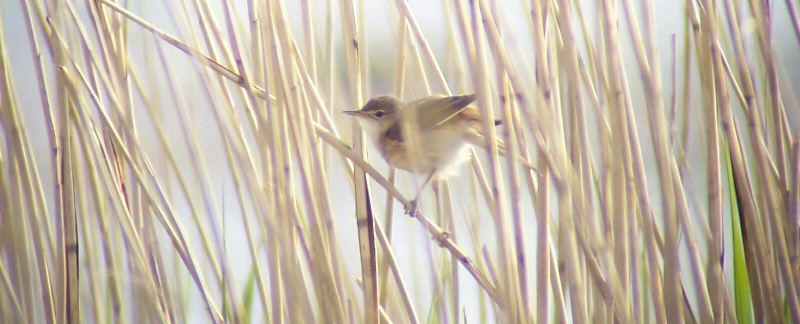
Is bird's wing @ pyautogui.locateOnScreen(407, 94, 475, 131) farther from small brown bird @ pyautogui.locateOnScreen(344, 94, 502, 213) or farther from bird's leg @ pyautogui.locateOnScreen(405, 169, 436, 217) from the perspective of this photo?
bird's leg @ pyautogui.locateOnScreen(405, 169, 436, 217)

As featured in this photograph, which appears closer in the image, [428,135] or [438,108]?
[438,108]

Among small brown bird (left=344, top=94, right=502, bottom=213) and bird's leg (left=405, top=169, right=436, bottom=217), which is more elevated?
small brown bird (left=344, top=94, right=502, bottom=213)

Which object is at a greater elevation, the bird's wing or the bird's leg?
the bird's wing

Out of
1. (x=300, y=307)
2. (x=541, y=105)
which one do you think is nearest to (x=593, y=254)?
(x=541, y=105)

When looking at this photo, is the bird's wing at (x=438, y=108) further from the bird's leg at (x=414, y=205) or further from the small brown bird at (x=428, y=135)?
the bird's leg at (x=414, y=205)

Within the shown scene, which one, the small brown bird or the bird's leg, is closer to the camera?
the bird's leg

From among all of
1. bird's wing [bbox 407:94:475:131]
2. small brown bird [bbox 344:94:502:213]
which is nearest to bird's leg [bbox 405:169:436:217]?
small brown bird [bbox 344:94:502:213]

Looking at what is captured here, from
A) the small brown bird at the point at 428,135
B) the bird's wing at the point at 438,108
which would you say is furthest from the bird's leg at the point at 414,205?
the bird's wing at the point at 438,108

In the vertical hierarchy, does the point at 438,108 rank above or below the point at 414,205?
above
